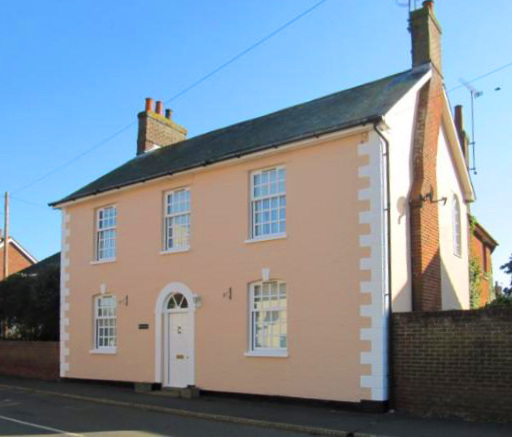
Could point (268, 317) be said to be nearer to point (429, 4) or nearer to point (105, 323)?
point (105, 323)

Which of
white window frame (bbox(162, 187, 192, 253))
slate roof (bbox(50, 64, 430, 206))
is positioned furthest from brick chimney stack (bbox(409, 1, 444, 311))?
white window frame (bbox(162, 187, 192, 253))

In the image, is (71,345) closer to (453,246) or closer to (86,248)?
(86,248)

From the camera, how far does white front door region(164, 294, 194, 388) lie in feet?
56.5

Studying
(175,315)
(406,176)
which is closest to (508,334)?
(406,176)

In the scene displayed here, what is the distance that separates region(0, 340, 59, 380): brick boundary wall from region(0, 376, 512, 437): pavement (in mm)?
4378

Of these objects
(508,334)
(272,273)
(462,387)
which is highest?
(272,273)

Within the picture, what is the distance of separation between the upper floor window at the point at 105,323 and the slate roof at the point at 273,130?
11.8 ft

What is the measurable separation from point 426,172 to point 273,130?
439 cm

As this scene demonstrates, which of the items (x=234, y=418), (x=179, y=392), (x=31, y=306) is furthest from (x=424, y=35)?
(x=31, y=306)

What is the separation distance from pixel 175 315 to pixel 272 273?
12.8 feet

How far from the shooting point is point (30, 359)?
2316cm

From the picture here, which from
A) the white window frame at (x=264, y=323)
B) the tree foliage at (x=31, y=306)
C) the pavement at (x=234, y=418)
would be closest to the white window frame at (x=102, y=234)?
the pavement at (x=234, y=418)

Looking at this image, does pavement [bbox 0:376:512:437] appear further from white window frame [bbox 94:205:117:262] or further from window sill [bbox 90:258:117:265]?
white window frame [bbox 94:205:117:262]

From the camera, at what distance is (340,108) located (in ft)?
54.1
